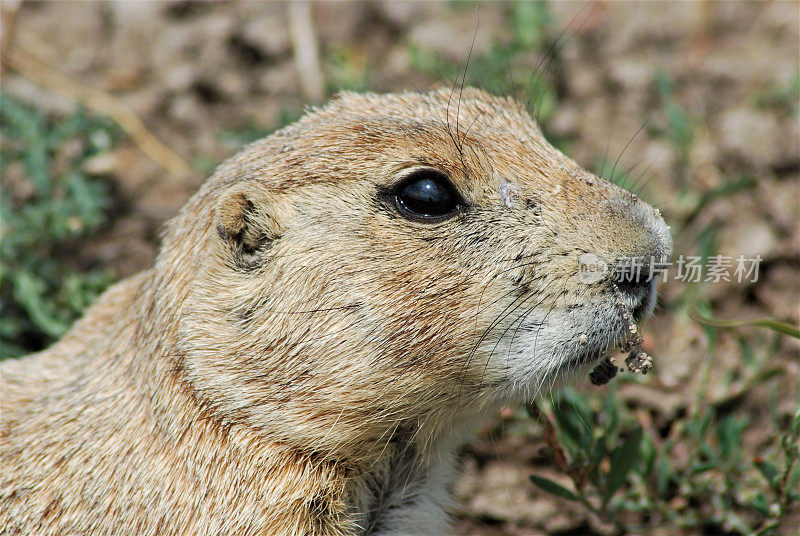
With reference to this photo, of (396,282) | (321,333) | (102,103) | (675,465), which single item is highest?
(102,103)

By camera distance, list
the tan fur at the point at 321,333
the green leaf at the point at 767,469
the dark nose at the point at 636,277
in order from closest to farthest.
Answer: the dark nose at the point at 636,277, the tan fur at the point at 321,333, the green leaf at the point at 767,469

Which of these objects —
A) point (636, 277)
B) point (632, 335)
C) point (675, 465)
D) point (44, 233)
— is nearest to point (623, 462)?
point (675, 465)

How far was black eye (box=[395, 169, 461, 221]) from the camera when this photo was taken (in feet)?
10.4

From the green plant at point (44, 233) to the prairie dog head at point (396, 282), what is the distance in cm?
194

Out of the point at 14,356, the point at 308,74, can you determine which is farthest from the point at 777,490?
the point at 308,74

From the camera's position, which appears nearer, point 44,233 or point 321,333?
point 321,333

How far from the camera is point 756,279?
525 cm

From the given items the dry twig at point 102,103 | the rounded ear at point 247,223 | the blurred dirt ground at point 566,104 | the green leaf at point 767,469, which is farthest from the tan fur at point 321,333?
the dry twig at point 102,103

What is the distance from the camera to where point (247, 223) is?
3.28m

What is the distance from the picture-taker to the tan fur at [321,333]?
3064mm

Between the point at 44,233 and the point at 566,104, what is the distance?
11.8 feet

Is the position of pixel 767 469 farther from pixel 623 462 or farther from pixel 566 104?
pixel 566 104

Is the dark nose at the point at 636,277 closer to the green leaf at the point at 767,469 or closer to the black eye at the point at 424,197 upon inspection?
the black eye at the point at 424,197

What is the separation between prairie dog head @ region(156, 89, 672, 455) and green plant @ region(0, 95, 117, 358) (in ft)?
6.37
